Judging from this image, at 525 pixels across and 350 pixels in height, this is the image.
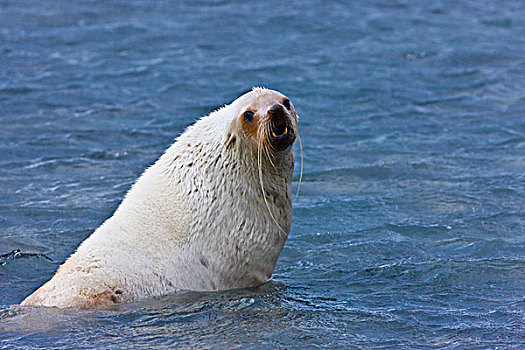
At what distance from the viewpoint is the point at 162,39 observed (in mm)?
18672

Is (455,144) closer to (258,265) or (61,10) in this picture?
(258,265)

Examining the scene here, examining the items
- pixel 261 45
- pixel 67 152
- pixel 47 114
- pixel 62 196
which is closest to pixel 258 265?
pixel 62 196

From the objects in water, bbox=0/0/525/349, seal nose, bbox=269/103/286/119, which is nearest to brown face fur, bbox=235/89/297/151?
seal nose, bbox=269/103/286/119

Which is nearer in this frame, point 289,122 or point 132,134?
point 289,122

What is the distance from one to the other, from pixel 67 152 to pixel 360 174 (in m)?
4.43

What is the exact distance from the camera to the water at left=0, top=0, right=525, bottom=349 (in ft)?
22.0

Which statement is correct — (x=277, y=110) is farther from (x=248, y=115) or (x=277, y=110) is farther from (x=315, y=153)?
(x=315, y=153)

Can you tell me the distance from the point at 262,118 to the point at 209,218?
1009mm

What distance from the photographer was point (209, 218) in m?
7.14

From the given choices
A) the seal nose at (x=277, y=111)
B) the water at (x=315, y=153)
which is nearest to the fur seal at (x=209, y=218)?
the seal nose at (x=277, y=111)

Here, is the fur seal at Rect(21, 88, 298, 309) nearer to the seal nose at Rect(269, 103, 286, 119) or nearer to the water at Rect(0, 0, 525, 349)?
the seal nose at Rect(269, 103, 286, 119)

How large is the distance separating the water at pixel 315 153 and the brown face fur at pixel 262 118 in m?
1.41

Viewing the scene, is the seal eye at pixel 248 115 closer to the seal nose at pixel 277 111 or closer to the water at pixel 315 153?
the seal nose at pixel 277 111

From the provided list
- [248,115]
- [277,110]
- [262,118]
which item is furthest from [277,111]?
[248,115]
